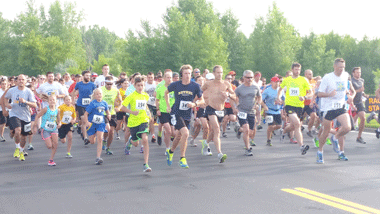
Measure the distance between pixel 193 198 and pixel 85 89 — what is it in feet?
25.3

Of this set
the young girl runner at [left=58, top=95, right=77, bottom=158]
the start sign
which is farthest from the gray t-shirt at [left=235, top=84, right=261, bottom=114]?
the start sign

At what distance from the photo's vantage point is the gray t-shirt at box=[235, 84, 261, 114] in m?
11.1

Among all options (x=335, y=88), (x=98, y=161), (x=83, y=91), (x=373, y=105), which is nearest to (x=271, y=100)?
(x=335, y=88)

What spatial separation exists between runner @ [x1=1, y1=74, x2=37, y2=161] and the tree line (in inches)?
1913

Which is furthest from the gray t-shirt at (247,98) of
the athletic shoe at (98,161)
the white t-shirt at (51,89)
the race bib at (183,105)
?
the white t-shirt at (51,89)

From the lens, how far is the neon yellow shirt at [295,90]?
446 inches

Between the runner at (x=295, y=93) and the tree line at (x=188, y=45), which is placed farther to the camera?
the tree line at (x=188, y=45)

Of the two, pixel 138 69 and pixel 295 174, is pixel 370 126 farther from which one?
pixel 138 69

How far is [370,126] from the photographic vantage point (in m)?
17.8

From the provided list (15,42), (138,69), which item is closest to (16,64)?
(15,42)

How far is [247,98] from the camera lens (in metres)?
11.1

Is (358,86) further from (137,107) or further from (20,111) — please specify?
(20,111)

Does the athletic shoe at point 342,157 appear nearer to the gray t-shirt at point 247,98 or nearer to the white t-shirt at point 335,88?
the white t-shirt at point 335,88

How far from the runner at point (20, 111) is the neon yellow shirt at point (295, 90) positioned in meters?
5.58
